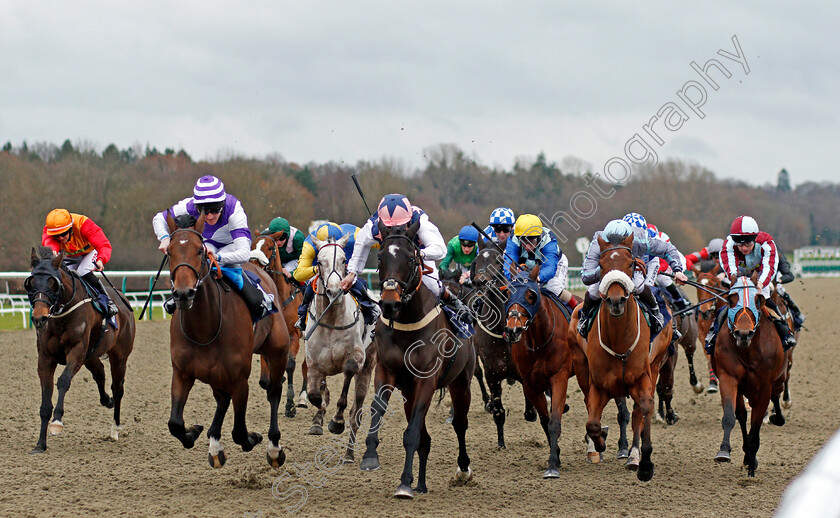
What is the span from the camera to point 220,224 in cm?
714

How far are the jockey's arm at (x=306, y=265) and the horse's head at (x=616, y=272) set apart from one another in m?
3.17

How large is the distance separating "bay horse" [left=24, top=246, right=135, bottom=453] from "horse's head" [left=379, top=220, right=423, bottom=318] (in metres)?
3.90

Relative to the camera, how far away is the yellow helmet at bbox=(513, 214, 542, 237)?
820 cm

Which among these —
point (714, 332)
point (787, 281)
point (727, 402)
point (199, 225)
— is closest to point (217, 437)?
point (199, 225)

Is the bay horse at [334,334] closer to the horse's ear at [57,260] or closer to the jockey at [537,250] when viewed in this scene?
the jockey at [537,250]

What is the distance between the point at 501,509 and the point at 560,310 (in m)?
2.66

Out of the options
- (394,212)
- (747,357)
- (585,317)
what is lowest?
(747,357)

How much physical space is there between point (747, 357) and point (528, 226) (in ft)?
7.38

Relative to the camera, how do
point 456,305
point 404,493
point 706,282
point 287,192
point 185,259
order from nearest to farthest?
point 404,493
point 185,259
point 456,305
point 706,282
point 287,192

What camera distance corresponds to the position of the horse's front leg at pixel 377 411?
6.16 metres

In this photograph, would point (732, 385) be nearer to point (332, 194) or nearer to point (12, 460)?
point (12, 460)

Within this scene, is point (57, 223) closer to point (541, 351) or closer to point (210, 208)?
point (210, 208)

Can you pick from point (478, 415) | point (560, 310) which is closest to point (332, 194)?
point (478, 415)

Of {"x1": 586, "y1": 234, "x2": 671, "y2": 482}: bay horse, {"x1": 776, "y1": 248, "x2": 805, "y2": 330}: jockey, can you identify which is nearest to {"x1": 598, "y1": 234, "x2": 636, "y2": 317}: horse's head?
{"x1": 586, "y1": 234, "x2": 671, "y2": 482}: bay horse
